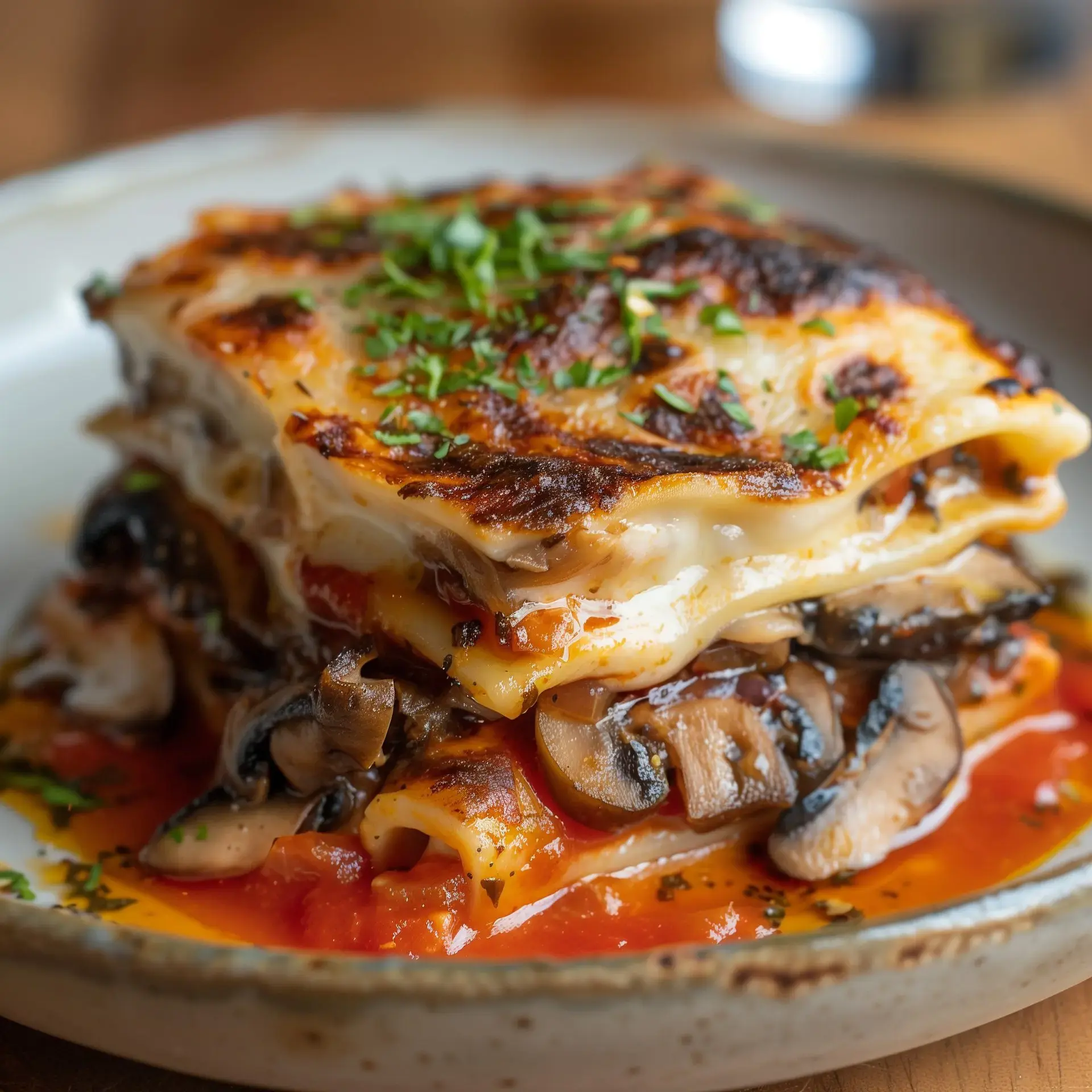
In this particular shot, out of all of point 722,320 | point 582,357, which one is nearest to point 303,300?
point 582,357

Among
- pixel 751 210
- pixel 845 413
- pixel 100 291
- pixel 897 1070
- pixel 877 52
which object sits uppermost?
pixel 877 52

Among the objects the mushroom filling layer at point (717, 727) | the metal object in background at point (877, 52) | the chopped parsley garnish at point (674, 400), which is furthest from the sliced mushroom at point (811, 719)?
the metal object in background at point (877, 52)

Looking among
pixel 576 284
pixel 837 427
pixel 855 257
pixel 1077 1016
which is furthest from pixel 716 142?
pixel 1077 1016

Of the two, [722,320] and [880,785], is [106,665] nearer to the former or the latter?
[722,320]

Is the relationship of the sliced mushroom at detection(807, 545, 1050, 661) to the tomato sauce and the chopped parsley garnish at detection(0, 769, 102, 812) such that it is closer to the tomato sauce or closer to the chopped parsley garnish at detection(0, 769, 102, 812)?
the tomato sauce

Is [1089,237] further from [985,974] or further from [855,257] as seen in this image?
[985,974]

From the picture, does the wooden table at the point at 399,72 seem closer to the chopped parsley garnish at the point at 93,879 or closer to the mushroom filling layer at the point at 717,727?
the mushroom filling layer at the point at 717,727

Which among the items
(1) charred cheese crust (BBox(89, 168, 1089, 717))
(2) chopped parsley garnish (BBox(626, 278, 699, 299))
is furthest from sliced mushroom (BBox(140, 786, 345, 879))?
(2) chopped parsley garnish (BBox(626, 278, 699, 299))
